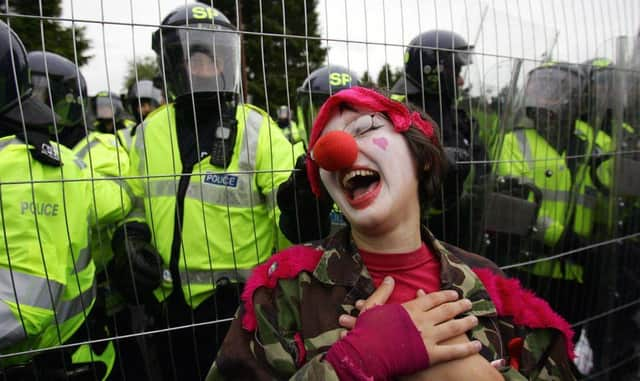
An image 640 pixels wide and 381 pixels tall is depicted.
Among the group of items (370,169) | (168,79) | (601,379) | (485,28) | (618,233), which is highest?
(485,28)

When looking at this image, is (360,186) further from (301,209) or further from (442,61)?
(442,61)

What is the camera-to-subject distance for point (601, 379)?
9.78 feet

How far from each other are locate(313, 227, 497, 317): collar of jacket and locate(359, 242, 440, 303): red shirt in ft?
0.09

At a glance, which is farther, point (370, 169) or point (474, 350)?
point (370, 169)

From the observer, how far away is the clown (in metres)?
1.18

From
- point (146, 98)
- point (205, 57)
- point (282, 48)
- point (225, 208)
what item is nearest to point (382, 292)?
point (225, 208)

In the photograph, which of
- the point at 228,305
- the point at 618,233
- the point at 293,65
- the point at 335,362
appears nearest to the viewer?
the point at 335,362

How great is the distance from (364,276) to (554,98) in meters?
1.60

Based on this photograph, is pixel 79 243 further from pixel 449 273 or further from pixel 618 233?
pixel 618 233

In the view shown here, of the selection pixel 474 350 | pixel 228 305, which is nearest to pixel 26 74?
pixel 228 305

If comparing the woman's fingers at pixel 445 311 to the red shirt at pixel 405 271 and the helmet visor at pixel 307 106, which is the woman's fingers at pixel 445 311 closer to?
the red shirt at pixel 405 271

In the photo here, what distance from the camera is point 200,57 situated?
6.18 feet

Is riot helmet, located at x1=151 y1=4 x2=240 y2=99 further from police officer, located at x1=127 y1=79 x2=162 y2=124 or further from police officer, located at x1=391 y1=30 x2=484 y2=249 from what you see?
police officer, located at x1=127 y1=79 x2=162 y2=124

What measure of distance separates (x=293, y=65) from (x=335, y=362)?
7.57 ft
